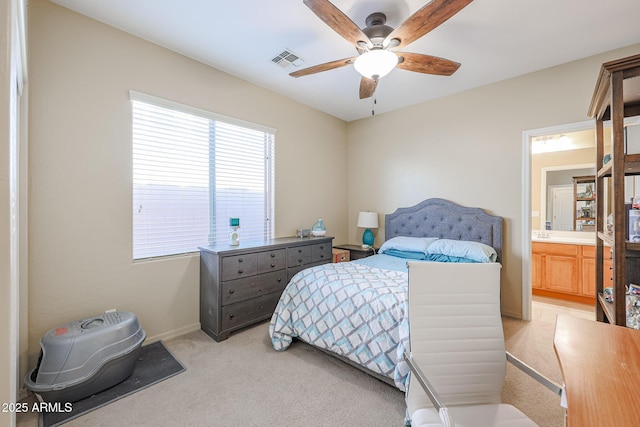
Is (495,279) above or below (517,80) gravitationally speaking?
below

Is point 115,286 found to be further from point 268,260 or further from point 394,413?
point 394,413

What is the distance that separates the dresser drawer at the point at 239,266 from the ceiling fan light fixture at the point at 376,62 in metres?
2.05

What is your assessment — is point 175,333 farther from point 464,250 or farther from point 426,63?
point 426,63

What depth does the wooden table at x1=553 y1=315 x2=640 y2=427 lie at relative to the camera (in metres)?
0.70

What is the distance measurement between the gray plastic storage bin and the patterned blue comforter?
3.76 ft

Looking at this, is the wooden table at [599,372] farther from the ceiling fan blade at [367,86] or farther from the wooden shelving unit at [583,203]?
the wooden shelving unit at [583,203]

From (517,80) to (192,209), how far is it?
3952mm

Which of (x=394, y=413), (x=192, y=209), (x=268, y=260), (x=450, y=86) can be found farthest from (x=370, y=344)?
(x=450, y=86)

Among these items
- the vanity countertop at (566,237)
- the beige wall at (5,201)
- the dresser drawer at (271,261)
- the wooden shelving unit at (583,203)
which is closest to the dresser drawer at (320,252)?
the dresser drawer at (271,261)

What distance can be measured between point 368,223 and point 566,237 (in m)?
3.01

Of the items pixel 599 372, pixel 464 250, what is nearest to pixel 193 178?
pixel 464 250

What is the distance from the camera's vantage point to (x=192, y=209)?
2992 millimetres

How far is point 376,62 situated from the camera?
209 cm

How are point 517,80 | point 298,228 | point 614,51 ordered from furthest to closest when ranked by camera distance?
point 298,228, point 517,80, point 614,51
